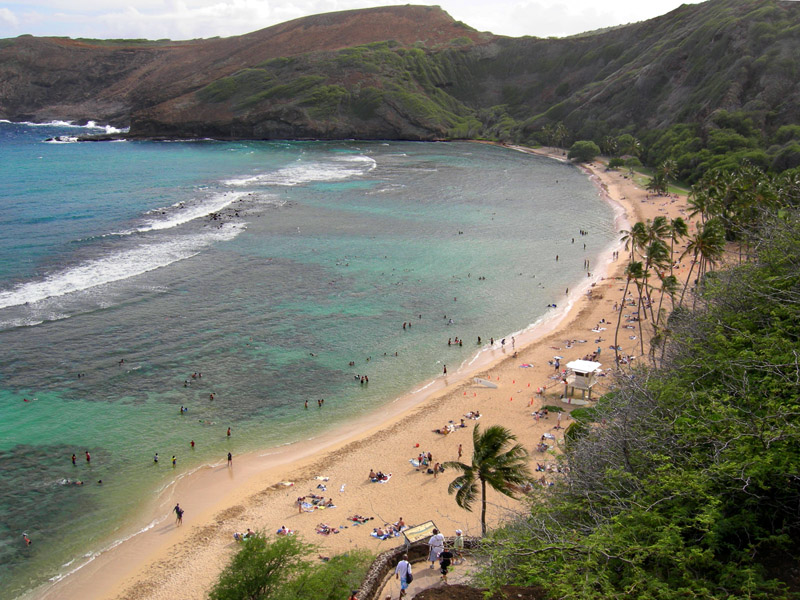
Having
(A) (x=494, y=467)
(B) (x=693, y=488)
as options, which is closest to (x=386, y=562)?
(A) (x=494, y=467)

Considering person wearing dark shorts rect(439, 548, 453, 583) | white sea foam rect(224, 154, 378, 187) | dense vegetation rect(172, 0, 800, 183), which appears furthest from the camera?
white sea foam rect(224, 154, 378, 187)

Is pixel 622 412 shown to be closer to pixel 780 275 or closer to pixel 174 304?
pixel 780 275

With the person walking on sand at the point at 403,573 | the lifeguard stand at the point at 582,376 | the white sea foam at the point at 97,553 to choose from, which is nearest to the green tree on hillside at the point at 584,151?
the lifeguard stand at the point at 582,376

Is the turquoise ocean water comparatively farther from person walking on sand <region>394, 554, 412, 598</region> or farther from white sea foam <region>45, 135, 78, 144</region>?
white sea foam <region>45, 135, 78, 144</region>

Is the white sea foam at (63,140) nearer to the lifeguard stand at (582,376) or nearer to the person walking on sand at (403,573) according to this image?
the lifeguard stand at (582,376)

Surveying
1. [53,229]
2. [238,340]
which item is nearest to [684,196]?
[238,340]

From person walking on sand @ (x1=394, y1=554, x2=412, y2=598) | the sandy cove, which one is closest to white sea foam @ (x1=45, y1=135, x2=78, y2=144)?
the sandy cove
